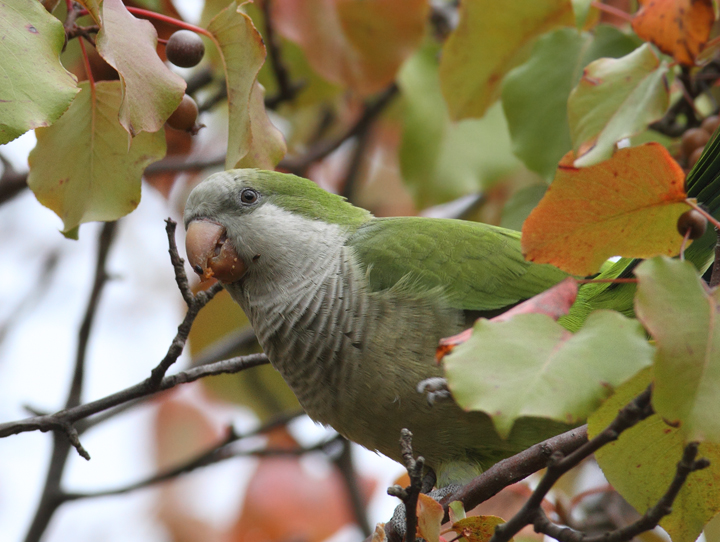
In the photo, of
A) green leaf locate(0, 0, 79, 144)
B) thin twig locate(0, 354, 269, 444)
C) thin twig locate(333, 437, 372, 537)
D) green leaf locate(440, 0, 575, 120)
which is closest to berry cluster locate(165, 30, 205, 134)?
green leaf locate(0, 0, 79, 144)

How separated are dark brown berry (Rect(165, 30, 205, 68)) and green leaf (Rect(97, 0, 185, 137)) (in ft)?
1.15

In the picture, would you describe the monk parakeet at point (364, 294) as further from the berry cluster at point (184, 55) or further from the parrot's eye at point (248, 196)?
the berry cluster at point (184, 55)

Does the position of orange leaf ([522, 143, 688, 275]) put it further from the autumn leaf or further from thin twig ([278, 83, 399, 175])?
thin twig ([278, 83, 399, 175])

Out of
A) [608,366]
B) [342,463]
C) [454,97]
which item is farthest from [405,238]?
[342,463]

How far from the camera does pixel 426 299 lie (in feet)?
8.21

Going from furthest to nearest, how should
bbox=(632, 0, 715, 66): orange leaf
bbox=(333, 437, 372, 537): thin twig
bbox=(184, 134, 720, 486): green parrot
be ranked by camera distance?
bbox=(333, 437, 372, 537): thin twig → bbox=(184, 134, 720, 486): green parrot → bbox=(632, 0, 715, 66): orange leaf

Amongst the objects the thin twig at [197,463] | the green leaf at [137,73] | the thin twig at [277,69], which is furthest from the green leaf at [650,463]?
the thin twig at [277,69]

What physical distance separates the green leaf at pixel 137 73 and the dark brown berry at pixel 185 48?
1.15 ft

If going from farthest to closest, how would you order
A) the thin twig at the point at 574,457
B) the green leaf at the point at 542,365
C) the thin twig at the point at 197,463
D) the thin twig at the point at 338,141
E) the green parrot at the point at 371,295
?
the thin twig at the point at 338,141 < the thin twig at the point at 197,463 < the green parrot at the point at 371,295 < the thin twig at the point at 574,457 < the green leaf at the point at 542,365

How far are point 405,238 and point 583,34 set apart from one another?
1.04m

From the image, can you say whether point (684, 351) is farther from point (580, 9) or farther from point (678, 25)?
point (580, 9)

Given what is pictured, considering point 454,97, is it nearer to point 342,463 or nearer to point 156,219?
point 342,463

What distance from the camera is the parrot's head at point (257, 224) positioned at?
278 cm

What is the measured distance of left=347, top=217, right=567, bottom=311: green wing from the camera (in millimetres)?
2531
